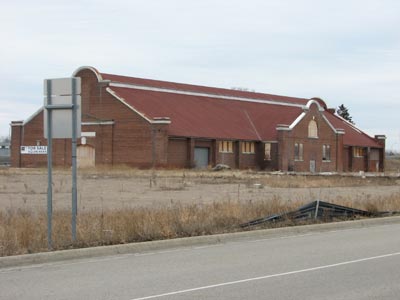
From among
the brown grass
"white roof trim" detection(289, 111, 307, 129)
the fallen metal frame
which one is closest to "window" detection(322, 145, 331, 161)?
"white roof trim" detection(289, 111, 307, 129)

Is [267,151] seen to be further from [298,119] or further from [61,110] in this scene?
[61,110]

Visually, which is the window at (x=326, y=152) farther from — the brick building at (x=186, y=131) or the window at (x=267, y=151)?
the window at (x=267, y=151)

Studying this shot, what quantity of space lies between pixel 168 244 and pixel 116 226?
47.8 inches

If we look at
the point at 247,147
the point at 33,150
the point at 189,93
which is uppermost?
the point at 189,93

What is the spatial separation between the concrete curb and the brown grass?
432 millimetres

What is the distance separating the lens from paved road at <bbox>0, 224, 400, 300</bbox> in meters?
8.98

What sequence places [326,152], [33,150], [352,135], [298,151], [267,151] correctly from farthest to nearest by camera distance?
[352,135] < [326,152] < [298,151] < [267,151] < [33,150]

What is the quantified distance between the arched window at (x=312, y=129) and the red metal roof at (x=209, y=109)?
6.52 ft

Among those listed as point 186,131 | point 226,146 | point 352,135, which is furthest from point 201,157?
point 352,135

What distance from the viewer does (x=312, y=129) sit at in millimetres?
78688

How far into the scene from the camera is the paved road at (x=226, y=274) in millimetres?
8977

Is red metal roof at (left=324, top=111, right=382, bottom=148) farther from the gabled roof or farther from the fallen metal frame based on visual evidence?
the fallen metal frame

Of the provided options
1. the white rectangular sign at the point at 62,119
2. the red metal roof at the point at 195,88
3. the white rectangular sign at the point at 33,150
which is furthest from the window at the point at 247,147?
the white rectangular sign at the point at 62,119

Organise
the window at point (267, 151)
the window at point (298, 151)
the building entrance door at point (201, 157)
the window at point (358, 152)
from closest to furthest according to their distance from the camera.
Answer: the building entrance door at point (201, 157)
the window at point (267, 151)
the window at point (298, 151)
the window at point (358, 152)
